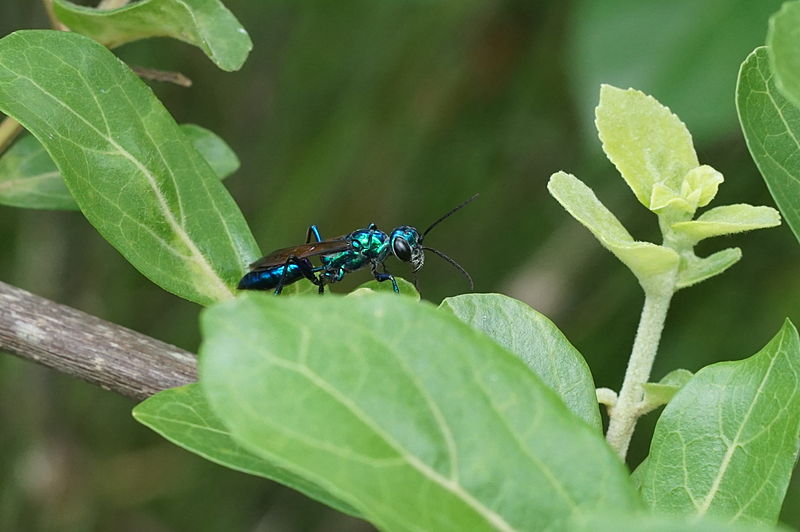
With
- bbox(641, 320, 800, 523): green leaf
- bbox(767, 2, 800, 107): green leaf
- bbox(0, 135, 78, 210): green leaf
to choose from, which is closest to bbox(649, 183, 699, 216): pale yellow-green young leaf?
bbox(641, 320, 800, 523): green leaf

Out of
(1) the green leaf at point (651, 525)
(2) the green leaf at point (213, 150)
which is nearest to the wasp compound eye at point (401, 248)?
(2) the green leaf at point (213, 150)

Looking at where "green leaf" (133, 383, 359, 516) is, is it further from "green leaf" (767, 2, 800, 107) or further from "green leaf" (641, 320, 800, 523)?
"green leaf" (767, 2, 800, 107)

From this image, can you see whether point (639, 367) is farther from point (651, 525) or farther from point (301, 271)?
point (301, 271)

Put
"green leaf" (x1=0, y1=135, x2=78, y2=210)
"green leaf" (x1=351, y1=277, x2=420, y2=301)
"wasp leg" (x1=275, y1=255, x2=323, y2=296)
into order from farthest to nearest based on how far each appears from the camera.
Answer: "wasp leg" (x1=275, y1=255, x2=323, y2=296) → "green leaf" (x1=0, y1=135, x2=78, y2=210) → "green leaf" (x1=351, y1=277, x2=420, y2=301)

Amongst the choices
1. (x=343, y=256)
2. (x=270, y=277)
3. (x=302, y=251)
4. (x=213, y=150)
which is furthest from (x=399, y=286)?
(x=343, y=256)

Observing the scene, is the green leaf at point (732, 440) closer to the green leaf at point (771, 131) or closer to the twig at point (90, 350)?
the green leaf at point (771, 131)

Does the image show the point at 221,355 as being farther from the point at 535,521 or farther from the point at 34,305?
the point at 34,305

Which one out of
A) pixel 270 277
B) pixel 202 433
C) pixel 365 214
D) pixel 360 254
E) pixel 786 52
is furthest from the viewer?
pixel 365 214
